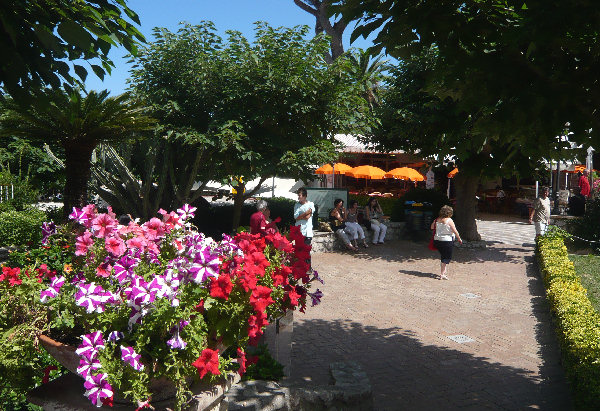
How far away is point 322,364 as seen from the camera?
230 inches

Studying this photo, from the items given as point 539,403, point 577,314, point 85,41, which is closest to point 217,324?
point 85,41

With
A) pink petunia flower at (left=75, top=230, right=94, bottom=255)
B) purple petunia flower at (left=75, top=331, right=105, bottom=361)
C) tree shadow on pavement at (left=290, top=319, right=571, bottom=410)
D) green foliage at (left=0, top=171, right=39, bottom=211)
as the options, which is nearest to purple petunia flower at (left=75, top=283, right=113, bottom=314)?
purple petunia flower at (left=75, top=331, right=105, bottom=361)

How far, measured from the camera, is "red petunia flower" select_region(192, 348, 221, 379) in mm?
2707

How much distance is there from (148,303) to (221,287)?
446 millimetres

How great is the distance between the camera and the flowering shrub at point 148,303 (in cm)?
257

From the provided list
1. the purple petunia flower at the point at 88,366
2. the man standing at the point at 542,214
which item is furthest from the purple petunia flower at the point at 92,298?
the man standing at the point at 542,214

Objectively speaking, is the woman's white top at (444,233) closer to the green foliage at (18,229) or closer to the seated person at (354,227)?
the seated person at (354,227)

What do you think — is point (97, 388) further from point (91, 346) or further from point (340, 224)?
point (340, 224)

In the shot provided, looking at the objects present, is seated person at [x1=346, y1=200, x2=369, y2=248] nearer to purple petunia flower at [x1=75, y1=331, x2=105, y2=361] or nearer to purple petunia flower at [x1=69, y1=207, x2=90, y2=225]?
purple petunia flower at [x1=69, y1=207, x2=90, y2=225]

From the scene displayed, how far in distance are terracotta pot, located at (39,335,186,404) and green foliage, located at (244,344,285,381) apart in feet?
4.68

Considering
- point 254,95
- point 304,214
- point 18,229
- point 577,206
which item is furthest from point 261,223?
point 577,206

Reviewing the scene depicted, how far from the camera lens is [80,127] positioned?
8.63m

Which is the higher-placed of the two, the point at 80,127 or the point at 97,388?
the point at 80,127

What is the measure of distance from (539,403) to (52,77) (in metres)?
5.06
